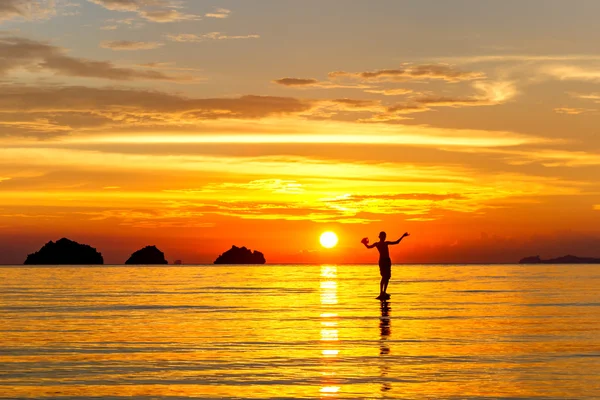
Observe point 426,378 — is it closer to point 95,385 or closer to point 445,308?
point 95,385

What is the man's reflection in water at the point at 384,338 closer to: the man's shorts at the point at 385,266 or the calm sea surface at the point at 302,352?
the calm sea surface at the point at 302,352

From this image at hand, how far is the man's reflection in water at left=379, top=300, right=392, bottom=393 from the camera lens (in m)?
14.6

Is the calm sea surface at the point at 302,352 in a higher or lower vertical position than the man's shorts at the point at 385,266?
lower

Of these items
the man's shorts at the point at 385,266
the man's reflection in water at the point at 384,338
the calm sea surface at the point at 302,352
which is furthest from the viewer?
the man's shorts at the point at 385,266

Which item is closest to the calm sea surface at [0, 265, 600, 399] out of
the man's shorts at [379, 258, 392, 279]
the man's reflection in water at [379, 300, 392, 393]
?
the man's reflection in water at [379, 300, 392, 393]

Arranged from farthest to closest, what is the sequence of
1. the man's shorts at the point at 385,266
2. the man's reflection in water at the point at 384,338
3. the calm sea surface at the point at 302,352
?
1. the man's shorts at the point at 385,266
2. the man's reflection in water at the point at 384,338
3. the calm sea surface at the point at 302,352

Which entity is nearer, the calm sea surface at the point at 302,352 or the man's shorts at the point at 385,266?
the calm sea surface at the point at 302,352

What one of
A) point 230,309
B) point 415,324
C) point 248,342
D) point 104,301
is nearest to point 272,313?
point 230,309

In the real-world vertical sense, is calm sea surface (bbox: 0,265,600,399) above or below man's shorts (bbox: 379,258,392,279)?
below

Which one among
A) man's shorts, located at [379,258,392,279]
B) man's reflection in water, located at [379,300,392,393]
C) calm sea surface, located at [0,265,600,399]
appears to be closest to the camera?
calm sea surface, located at [0,265,600,399]

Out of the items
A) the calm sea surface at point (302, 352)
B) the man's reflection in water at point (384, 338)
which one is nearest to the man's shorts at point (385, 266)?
the man's reflection in water at point (384, 338)

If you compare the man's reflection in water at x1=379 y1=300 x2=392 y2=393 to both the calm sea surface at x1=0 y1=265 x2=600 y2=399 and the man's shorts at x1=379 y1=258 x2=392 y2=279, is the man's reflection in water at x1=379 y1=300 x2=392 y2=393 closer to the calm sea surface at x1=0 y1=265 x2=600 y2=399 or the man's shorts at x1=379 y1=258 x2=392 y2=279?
the calm sea surface at x1=0 y1=265 x2=600 y2=399

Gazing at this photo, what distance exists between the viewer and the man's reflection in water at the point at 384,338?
14555mm

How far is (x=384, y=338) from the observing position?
2100cm
